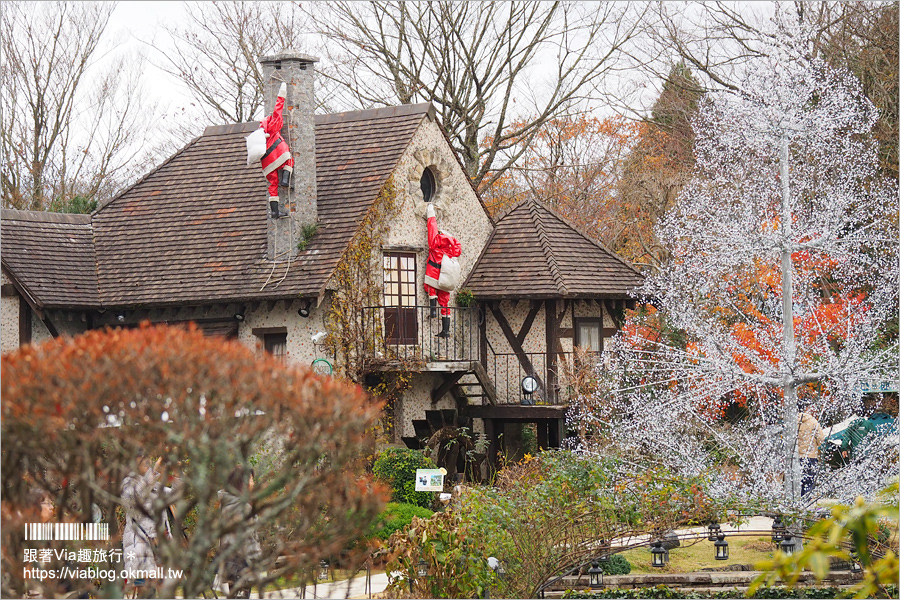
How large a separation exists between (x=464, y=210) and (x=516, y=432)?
4.13m

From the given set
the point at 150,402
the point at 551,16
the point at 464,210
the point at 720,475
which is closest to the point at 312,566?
the point at 150,402

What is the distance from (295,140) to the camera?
16.9 meters

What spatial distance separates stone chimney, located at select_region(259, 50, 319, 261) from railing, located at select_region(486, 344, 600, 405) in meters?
4.21

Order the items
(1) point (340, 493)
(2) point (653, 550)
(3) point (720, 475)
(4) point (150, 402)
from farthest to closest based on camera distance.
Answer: (2) point (653, 550) → (3) point (720, 475) → (1) point (340, 493) → (4) point (150, 402)

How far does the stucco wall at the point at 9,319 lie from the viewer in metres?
17.3

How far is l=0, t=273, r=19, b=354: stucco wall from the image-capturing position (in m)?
17.3

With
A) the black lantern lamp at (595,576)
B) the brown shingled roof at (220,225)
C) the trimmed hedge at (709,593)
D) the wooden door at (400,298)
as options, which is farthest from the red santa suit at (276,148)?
the trimmed hedge at (709,593)

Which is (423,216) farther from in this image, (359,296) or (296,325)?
(296,325)

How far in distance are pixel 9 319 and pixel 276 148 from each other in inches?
209

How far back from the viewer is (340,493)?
20.4 feet

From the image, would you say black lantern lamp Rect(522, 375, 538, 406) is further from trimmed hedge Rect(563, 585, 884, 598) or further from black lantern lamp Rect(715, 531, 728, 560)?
trimmed hedge Rect(563, 585, 884, 598)

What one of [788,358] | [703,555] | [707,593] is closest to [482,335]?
[703,555]

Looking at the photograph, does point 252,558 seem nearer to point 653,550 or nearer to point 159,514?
point 159,514

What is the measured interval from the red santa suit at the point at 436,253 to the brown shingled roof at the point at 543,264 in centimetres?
95
